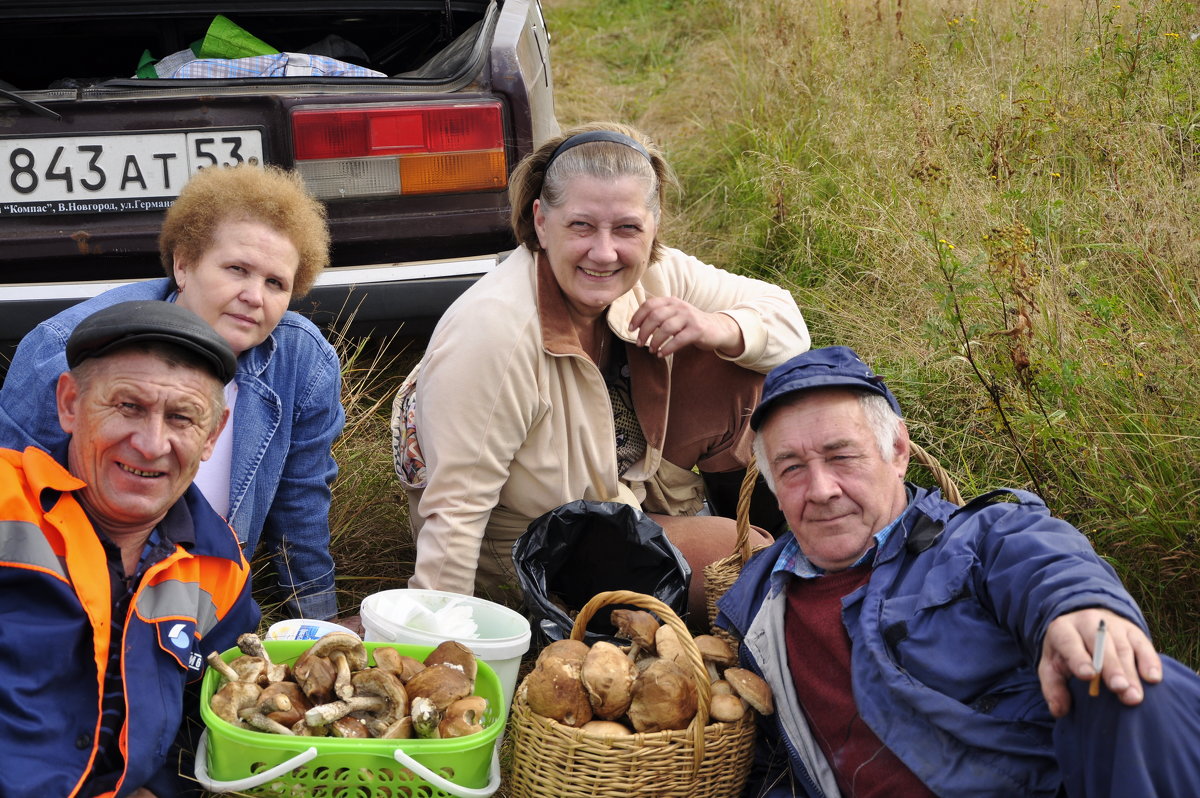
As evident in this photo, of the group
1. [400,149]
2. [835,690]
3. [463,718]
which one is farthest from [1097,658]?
[400,149]

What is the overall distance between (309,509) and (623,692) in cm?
116

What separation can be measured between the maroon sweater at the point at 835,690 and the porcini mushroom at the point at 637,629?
311 millimetres

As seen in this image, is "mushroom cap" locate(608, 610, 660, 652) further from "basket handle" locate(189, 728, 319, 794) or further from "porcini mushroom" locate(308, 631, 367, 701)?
"basket handle" locate(189, 728, 319, 794)

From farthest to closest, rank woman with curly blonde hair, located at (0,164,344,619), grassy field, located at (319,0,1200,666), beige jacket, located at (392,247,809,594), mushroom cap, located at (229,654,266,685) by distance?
grassy field, located at (319,0,1200,666) → beige jacket, located at (392,247,809,594) → woman with curly blonde hair, located at (0,164,344,619) → mushroom cap, located at (229,654,266,685)

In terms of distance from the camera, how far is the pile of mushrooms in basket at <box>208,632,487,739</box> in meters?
Answer: 2.18

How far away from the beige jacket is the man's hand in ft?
4.87

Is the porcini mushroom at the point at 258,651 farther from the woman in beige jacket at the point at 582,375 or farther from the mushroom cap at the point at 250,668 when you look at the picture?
the woman in beige jacket at the point at 582,375

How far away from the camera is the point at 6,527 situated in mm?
2074

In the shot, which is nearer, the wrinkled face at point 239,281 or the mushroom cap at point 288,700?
the mushroom cap at point 288,700

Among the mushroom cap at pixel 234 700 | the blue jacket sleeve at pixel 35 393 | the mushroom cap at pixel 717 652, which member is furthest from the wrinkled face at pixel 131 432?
the mushroom cap at pixel 717 652

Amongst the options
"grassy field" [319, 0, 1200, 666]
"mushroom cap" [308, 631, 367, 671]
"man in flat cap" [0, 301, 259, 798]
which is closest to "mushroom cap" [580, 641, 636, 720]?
"mushroom cap" [308, 631, 367, 671]

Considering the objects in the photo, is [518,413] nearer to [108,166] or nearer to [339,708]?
[339,708]

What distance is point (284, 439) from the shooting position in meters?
2.97

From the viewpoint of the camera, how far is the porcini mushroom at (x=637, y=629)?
8.26 ft
